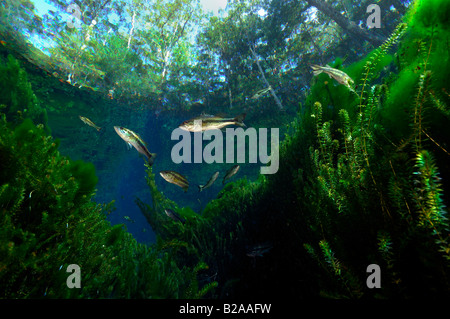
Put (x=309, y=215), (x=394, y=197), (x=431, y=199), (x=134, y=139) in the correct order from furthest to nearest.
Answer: (x=134, y=139)
(x=309, y=215)
(x=394, y=197)
(x=431, y=199)

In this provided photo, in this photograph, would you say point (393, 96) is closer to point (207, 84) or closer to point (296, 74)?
point (296, 74)

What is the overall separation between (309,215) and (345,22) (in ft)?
56.8

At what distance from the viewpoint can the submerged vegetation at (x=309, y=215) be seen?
3.87 feet

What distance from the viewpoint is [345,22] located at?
539 inches

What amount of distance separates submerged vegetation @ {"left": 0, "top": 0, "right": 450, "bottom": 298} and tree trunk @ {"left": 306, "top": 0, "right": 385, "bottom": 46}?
46.3ft

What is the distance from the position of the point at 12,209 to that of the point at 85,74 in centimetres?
1555

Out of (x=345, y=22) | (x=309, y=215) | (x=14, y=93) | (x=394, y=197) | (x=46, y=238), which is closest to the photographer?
(x=394, y=197)

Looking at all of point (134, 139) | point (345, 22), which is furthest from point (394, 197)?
point (345, 22)

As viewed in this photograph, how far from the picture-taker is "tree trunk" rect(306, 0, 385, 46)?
13344 millimetres

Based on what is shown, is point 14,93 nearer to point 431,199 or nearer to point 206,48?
point 431,199

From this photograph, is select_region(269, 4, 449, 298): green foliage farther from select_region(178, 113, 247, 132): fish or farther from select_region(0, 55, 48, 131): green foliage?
select_region(0, 55, 48, 131): green foliage

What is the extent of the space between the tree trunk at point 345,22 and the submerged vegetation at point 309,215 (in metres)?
14.1

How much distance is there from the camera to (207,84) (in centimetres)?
1645

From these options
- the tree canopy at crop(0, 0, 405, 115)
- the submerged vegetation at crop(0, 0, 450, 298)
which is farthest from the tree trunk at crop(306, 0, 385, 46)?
the submerged vegetation at crop(0, 0, 450, 298)
